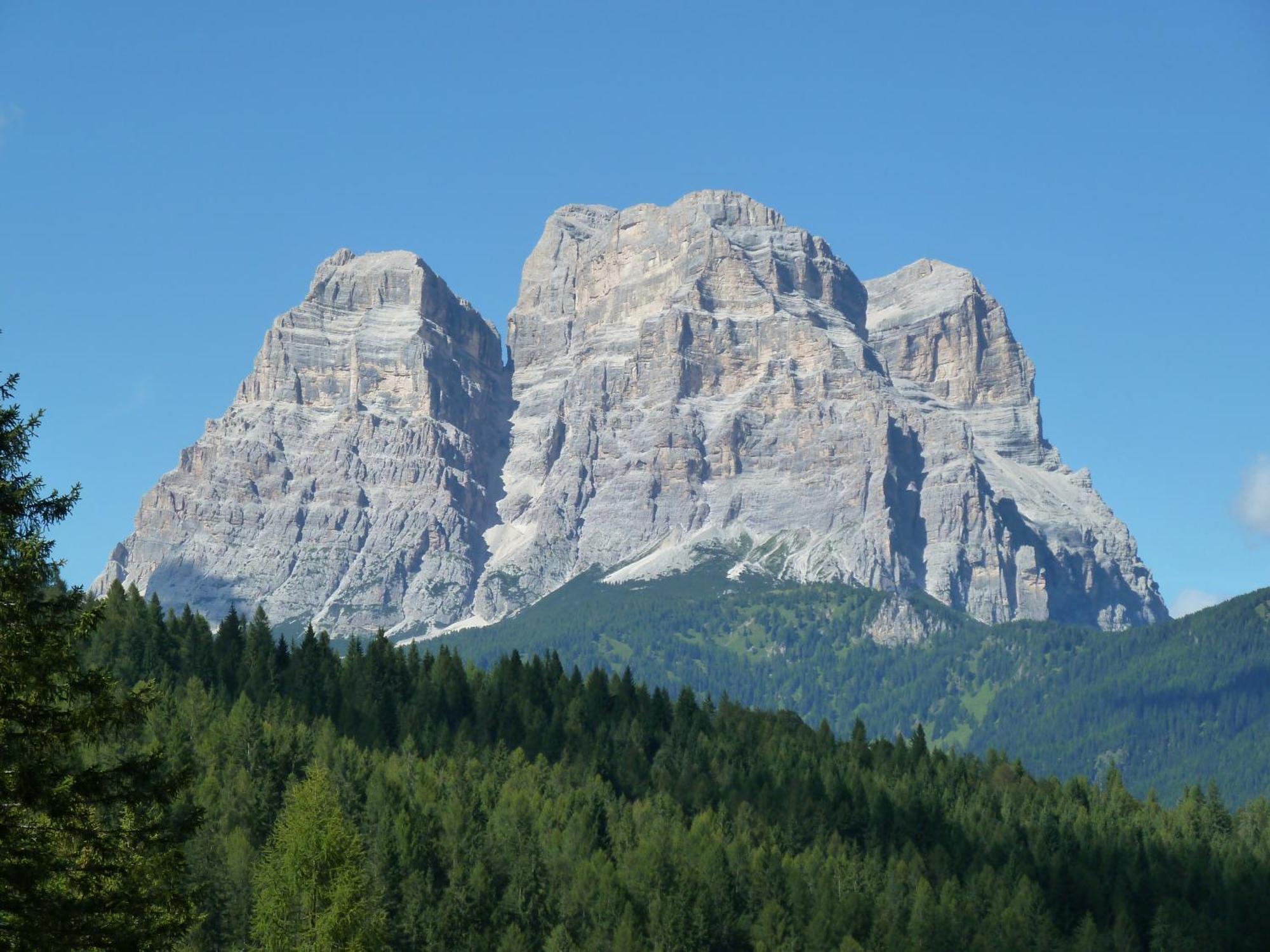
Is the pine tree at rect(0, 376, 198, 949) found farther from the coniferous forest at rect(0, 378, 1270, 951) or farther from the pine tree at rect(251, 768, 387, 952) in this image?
the pine tree at rect(251, 768, 387, 952)

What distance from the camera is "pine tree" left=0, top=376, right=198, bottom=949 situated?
102 ft

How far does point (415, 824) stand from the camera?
118m

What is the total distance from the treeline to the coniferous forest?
299 mm

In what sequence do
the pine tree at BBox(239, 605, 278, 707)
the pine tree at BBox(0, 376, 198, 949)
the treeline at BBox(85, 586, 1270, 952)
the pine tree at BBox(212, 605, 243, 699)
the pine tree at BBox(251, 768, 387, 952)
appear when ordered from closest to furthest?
1. the pine tree at BBox(0, 376, 198, 949)
2. the pine tree at BBox(251, 768, 387, 952)
3. the treeline at BBox(85, 586, 1270, 952)
4. the pine tree at BBox(239, 605, 278, 707)
5. the pine tree at BBox(212, 605, 243, 699)

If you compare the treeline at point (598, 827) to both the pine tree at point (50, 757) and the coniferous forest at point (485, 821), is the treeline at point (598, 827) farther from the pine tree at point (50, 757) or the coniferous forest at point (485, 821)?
the pine tree at point (50, 757)

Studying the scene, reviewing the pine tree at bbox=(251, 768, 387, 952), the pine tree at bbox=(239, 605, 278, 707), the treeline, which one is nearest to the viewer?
the pine tree at bbox=(251, 768, 387, 952)

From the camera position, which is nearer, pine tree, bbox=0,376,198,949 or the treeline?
pine tree, bbox=0,376,198,949

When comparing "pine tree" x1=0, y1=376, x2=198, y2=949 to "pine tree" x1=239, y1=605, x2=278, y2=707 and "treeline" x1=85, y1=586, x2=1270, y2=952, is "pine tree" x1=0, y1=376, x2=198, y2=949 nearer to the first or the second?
"treeline" x1=85, y1=586, x2=1270, y2=952

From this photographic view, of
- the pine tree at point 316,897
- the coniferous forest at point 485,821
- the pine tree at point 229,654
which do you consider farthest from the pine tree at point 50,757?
the pine tree at point 229,654

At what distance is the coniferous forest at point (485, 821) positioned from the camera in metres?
32.3

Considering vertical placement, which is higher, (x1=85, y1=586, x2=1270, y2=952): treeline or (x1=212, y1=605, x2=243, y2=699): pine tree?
(x1=212, y1=605, x2=243, y2=699): pine tree

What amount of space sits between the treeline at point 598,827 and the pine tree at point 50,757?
30720 millimetres

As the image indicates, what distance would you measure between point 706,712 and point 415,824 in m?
83.9

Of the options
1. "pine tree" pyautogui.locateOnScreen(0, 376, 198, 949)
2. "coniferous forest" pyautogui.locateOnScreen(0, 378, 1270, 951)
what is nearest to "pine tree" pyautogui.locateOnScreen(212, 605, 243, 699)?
"coniferous forest" pyautogui.locateOnScreen(0, 378, 1270, 951)
